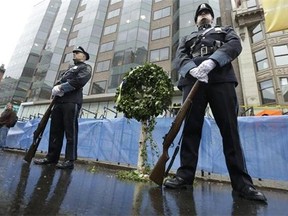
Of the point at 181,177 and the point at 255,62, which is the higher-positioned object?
the point at 255,62

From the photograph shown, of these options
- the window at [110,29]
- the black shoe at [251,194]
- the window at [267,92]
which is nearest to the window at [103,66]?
the window at [110,29]

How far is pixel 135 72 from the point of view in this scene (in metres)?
4.08

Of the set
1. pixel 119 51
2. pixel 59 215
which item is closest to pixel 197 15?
pixel 59 215

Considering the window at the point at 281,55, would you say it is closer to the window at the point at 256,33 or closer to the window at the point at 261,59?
the window at the point at 261,59

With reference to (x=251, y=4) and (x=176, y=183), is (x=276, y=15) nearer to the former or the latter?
(x=176, y=183)

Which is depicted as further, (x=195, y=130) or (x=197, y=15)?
(x=197, y=15)

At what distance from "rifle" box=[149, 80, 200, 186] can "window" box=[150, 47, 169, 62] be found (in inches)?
968

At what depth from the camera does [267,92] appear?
63.2 feet

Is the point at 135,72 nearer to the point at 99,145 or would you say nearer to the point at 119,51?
the point at 99,145

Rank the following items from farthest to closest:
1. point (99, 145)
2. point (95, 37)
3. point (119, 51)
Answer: point (95, 37), point (119, 51), point (99, 145)

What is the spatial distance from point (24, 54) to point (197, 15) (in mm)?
43256

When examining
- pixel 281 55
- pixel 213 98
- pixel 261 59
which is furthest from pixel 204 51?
pixel 261 59

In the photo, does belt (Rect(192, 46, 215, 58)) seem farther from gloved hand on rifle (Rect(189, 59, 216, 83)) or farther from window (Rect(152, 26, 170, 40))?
window (Rect(152, 26, 170, 40))

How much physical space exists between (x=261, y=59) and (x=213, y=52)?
813 inches
